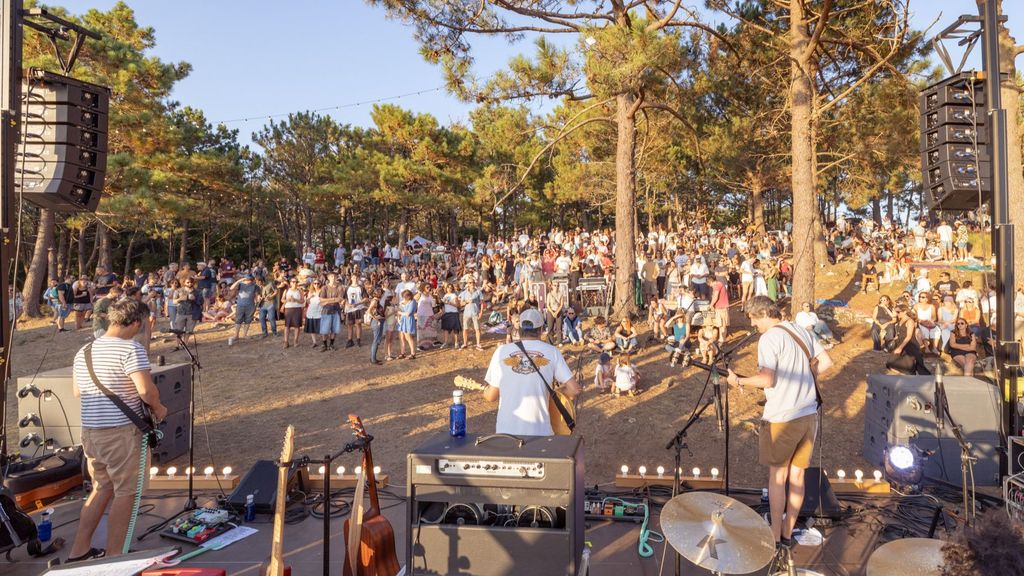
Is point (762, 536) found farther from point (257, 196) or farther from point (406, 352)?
point (257, 196)

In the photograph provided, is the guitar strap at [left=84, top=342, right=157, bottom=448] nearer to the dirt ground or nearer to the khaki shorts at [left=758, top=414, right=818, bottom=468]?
the dirt ground

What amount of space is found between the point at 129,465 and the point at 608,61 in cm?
811

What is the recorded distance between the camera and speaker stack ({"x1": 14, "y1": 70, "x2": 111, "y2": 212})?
4.54 meters

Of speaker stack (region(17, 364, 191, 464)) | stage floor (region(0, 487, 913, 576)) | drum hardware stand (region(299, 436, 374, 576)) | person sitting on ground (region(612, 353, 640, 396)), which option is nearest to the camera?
drum hardware stand (region(299, 436, 374, 576))

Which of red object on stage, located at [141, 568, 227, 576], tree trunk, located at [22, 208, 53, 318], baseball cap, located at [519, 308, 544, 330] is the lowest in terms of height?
red object on stage, located at [141, 568, 227, 576]

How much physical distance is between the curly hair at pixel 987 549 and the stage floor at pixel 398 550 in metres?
1.96

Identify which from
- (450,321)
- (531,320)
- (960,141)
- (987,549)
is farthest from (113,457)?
(450,321)

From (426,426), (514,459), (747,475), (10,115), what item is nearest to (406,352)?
(426,426)

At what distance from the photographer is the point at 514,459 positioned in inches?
101

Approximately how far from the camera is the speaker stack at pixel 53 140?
4539mm

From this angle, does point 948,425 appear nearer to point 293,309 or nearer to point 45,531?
point 45,531

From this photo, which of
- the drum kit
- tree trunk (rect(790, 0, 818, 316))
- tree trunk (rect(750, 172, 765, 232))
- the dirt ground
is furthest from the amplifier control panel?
tree trunk (rect(750, 172, 765, 232))

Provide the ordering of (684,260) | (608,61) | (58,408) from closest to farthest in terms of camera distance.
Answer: (58,408), (608,61), (684,260)

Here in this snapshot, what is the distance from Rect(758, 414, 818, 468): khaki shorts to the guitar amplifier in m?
1.86
